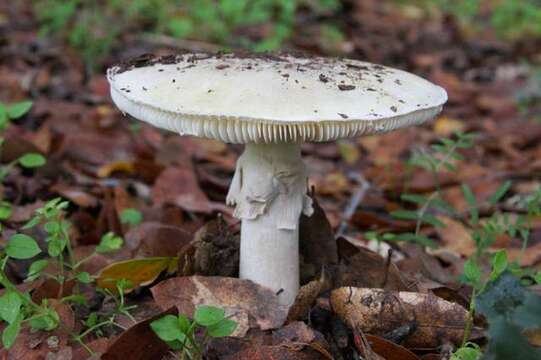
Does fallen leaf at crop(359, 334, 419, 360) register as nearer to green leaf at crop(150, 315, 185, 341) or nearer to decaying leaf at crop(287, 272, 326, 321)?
decaying leaf at crop(287, 272, 326, 321)

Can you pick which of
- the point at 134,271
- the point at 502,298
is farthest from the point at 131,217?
the point at 502,298

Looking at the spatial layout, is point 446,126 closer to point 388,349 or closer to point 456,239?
point 456,239

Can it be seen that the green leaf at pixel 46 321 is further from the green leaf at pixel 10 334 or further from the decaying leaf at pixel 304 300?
the decaying leaf at pixel 304 300

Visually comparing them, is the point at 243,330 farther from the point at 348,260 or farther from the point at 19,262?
the point at 19,262

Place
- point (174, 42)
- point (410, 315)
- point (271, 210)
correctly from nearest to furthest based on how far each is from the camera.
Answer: point (410, 315) → point (271, 210) → point (174, 42)

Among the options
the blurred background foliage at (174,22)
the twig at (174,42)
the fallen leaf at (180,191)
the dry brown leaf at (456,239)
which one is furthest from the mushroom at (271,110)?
the twig at (174,42)
